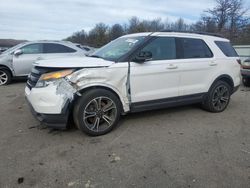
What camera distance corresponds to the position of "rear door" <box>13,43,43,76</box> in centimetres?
883

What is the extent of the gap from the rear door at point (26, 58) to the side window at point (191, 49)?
611 cm

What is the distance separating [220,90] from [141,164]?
10.6 ft

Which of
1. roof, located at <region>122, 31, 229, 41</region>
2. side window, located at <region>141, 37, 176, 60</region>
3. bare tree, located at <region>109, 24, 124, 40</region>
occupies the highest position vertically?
bare tree, located at <region>109, 24, 124, 40</region>

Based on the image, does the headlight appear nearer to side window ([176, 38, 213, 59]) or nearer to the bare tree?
side window ([176, 38, 213, 59])

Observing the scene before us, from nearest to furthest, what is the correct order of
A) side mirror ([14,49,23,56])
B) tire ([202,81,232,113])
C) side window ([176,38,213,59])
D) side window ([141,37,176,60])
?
side window ([141,37,176,60]) < side window ([176,38,213,59]) < tire ([202,81,232,113]) < side mirror ([14,49,23,56])

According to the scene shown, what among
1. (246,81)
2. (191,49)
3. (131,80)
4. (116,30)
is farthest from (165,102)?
(116,30)

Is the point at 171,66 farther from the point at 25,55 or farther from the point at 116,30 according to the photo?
the point at 116,30

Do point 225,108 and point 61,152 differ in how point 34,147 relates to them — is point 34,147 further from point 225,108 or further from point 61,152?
point 225,108

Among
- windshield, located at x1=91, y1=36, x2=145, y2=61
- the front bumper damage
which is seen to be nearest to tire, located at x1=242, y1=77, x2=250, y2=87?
windshield, located at x1=91, y1=36, x2=145, y2=61

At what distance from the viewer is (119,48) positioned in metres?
4.65

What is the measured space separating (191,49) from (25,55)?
Answer: 6.56 meters

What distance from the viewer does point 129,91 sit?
420cm

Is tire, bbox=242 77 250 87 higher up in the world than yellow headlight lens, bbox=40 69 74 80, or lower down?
lower down

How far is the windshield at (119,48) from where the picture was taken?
433 centimetres
